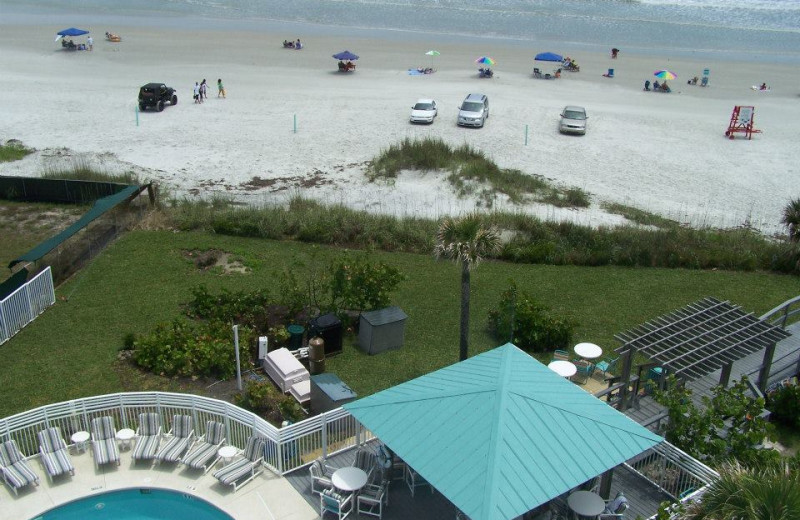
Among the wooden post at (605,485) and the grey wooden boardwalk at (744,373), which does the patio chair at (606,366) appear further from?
the wooden post at (605,485)

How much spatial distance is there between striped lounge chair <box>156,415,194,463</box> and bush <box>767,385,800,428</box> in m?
11.9

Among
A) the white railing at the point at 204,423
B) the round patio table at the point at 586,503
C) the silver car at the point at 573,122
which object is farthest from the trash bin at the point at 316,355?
A: the silver car at the point at 573,122

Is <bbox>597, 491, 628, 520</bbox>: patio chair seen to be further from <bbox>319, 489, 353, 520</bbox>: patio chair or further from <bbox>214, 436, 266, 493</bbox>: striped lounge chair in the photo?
<bbox>214, 436, 266, 493</bbox>: striped lounge chair

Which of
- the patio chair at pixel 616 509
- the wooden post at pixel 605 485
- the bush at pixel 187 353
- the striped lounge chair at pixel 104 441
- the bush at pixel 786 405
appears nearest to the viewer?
the patio chair at pixel 616 509

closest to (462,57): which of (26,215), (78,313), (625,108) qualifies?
(625,108)

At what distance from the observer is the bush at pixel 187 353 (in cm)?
1688

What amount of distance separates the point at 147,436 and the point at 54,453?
1604 mm

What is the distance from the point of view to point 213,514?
13.1 metres

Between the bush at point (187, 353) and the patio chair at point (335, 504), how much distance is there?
5122mm

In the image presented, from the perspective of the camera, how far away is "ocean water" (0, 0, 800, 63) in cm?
7331

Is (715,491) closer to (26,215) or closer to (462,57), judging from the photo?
(26,215)

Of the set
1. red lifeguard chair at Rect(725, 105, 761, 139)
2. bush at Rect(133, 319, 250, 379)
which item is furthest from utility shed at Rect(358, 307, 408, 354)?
red lifeguard chair at Rect(725, 105, 761, 139)

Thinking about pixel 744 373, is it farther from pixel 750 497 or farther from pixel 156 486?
pixel 156 486

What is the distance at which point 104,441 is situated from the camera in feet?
46.1
